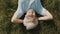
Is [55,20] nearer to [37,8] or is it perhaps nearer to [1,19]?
[37,8]

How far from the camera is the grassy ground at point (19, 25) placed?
7.91ft

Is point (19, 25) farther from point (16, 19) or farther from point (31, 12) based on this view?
point (31, 12)

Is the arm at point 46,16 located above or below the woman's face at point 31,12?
below

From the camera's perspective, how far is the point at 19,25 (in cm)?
242

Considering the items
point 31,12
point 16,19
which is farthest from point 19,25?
point 31,12

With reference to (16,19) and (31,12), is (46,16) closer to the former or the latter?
(31,12)

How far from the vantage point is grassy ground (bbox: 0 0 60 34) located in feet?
7.91

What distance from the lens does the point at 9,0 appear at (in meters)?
2.50

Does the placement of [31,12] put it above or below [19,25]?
above

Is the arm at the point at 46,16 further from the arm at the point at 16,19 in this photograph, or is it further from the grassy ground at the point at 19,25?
the arm at the point at 16,19

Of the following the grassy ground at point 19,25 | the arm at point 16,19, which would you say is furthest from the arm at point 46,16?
the arm at point 16,19

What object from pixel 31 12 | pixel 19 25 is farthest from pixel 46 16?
pixel 19 25

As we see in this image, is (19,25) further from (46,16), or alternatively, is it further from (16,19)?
(46,16)

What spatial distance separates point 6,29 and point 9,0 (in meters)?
0.28
